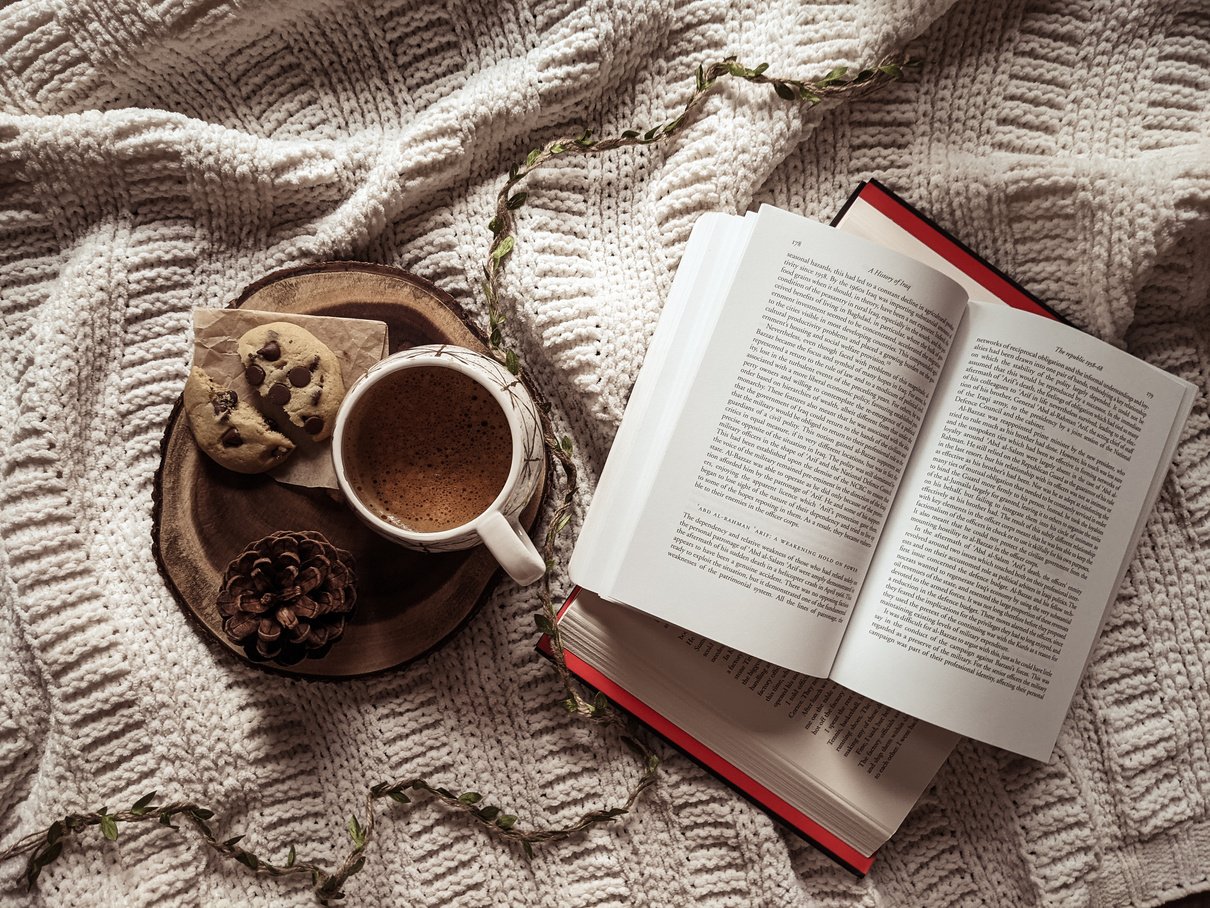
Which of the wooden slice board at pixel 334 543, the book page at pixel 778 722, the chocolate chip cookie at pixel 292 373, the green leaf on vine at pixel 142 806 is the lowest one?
the green leaf on vine at pixel 142 806

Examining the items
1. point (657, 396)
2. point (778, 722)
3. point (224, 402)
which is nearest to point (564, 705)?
point (778, 722)

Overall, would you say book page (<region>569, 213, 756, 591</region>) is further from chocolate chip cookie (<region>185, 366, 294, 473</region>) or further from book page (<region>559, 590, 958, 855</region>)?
chocolate chip cookie (<region>185, 366, 294, 473</region>)

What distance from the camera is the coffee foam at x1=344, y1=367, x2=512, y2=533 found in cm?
71

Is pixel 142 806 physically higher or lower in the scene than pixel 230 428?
lower

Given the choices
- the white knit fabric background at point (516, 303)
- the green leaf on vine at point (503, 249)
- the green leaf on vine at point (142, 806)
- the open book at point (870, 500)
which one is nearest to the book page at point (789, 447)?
the open book at point (870, 500)

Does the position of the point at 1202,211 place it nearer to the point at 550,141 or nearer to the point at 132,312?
the point at 550,141

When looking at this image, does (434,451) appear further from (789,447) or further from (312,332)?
(789,447)

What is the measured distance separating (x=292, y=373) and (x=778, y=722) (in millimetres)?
520

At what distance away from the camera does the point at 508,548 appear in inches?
24.7

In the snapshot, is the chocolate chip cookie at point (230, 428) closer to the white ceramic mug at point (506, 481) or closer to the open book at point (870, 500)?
the white ceramic mug at point (506, 481)

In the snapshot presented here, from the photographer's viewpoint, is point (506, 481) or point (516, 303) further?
point (516, 303)

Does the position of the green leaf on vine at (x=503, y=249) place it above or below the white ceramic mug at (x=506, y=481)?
above

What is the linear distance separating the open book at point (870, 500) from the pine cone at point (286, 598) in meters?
0.20

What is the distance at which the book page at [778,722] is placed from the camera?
762 mm
